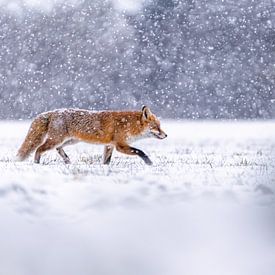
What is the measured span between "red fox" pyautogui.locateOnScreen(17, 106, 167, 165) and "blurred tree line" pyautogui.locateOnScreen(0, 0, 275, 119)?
4652 cm

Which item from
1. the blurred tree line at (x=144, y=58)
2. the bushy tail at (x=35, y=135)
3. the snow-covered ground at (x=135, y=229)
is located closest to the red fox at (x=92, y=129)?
the bushy tail at (x=35, y=135)

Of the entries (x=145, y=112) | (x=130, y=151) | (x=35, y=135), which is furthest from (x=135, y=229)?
(x=35, y=135)

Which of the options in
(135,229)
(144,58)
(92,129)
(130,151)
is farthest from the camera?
(144,58)

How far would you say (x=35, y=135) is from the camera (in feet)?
30.6

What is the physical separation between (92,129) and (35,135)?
95 centimetres

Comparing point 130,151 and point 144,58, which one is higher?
point 144,58

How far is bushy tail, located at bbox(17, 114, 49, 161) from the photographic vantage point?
9219 mm

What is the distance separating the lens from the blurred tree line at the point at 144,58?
190ft

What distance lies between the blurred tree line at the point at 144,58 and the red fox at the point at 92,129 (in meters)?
46.5

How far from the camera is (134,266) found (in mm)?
5020

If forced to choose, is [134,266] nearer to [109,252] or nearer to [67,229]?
[109,252]

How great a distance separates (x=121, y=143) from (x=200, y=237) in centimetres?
408

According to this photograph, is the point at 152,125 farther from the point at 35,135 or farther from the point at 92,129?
the point at 35,135

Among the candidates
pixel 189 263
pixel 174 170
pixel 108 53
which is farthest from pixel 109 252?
pixel 108 53
